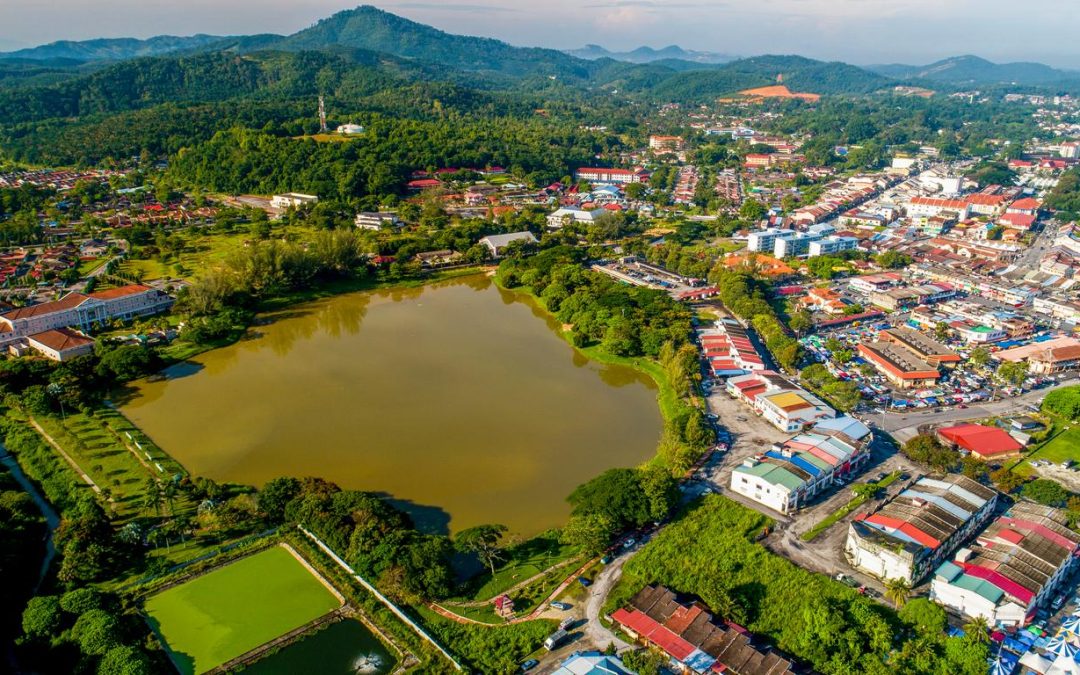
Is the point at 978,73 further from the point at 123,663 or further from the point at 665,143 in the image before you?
the point at 123,663

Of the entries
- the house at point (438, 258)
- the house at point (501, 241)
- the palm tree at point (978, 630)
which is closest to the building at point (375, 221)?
the house at point (438, 258)

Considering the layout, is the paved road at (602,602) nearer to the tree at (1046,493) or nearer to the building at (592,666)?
the building at (592,666)

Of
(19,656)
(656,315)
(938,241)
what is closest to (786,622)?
(19,656)

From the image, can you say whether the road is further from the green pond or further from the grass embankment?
the green pond

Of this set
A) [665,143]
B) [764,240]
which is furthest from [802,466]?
[665,143]

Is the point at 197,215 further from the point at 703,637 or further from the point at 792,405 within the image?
Result: the point at 703,637

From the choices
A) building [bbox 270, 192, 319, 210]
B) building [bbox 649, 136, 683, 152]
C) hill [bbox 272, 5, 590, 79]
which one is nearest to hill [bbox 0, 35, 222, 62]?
hill [bbox 272, 5, 590, 79]
